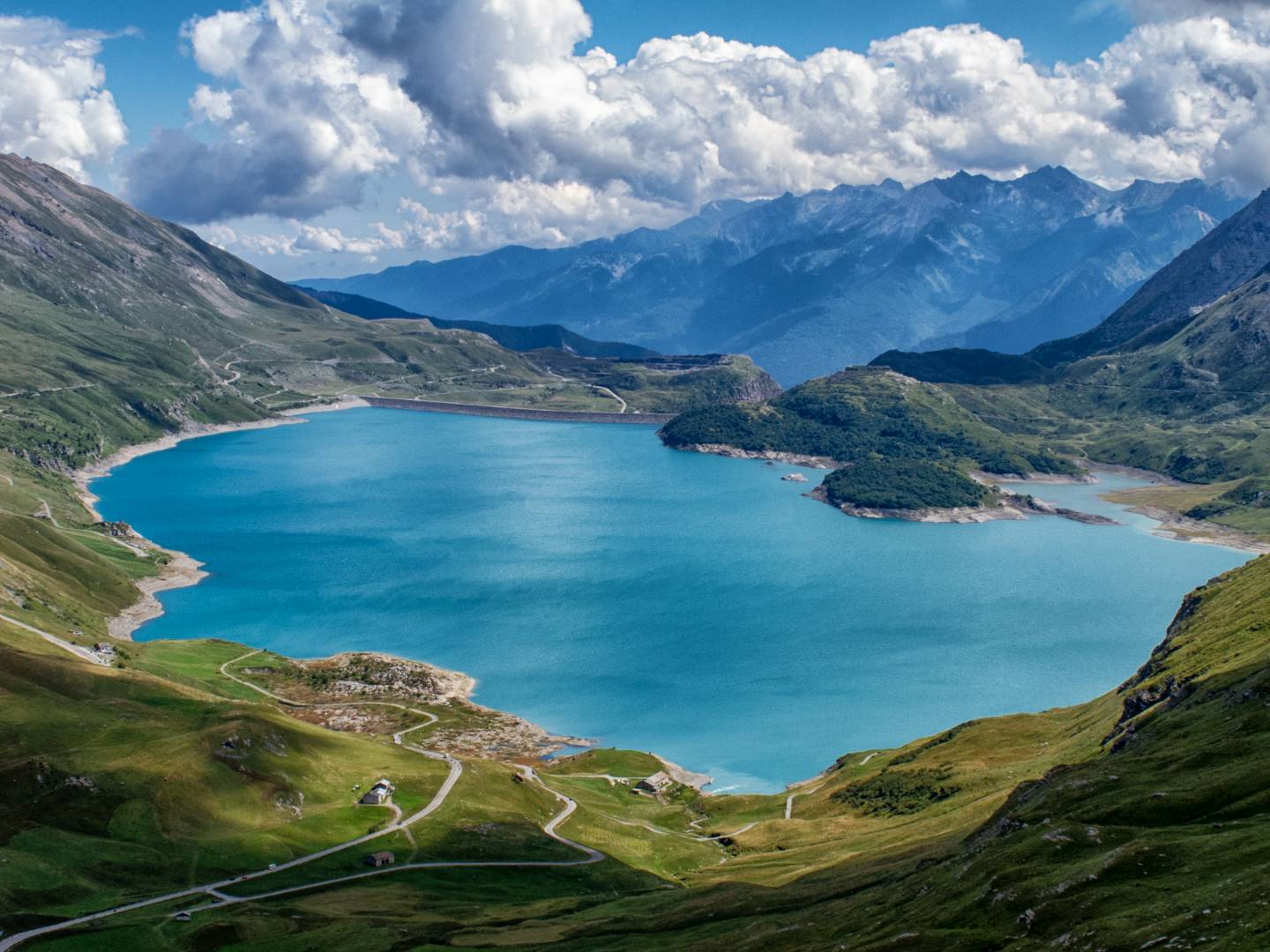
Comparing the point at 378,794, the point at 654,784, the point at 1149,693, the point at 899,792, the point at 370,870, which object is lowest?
the point at 899,792

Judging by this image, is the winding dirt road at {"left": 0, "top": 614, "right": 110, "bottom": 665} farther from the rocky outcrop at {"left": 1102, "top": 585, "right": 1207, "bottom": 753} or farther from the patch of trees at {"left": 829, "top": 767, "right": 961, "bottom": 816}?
the rocky outcrop at {"left": 1102, "top": 585, "right": 1207, "bottom": 753}

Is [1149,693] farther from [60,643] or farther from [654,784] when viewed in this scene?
[60,643]

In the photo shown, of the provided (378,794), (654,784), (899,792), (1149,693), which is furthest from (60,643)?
(1149,693)

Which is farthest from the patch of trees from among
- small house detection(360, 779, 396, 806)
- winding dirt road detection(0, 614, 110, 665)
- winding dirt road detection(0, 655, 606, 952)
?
winding dirt road detection(0, 614, 110, 665)

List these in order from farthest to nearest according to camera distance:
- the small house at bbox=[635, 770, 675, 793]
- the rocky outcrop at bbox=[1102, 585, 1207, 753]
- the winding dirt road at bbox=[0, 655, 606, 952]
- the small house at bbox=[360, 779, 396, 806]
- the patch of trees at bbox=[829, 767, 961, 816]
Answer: the small house at bbox=[635, 770, 675, 793], the patch of trees at bbox=[829, 767, 961, 816], the small house at bbox=[360, 779, 396, 806], the rocky outcrop at bbox=[1102, 585, 1207, 753], the winding dirt road at bbox=[0, 655, 606, 952]

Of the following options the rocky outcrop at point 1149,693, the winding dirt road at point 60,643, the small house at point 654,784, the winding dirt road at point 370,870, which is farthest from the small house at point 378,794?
the rocky outcrop at point 1149,693

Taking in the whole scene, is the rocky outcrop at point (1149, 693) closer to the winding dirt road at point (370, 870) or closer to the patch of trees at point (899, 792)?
the patch of trees at point (899, 792)

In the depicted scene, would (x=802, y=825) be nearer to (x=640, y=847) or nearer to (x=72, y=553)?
(x=640, y=847)
